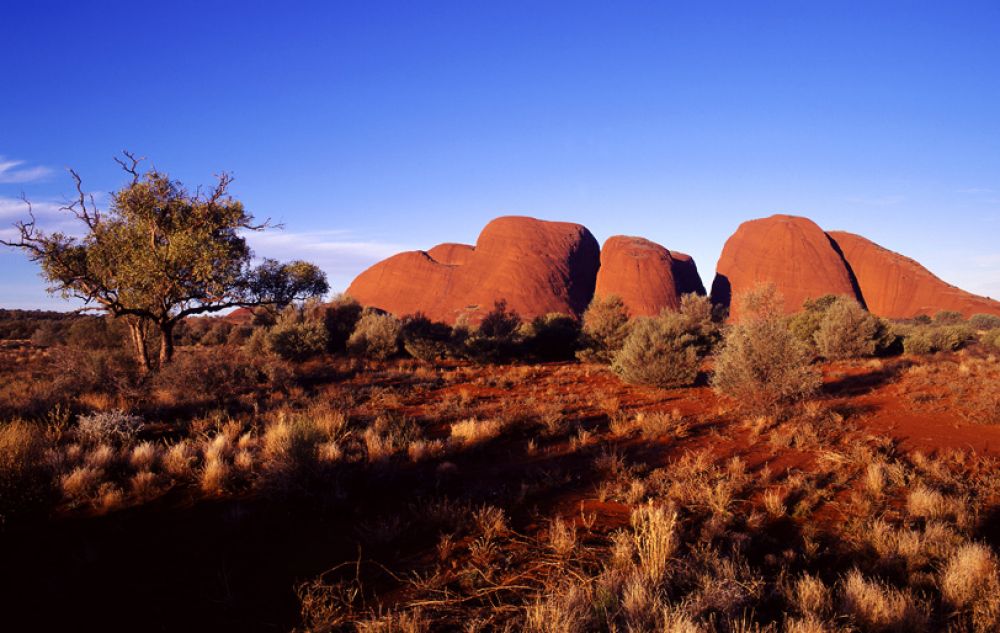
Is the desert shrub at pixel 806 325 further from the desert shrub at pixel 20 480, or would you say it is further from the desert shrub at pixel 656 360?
the desert shrub at pixel 20 480

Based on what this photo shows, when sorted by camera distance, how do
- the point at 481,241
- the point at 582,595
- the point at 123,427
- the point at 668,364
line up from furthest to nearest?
the point at 481,241 < the point at 668,364 < the point at 123,427 < the point at 582,595

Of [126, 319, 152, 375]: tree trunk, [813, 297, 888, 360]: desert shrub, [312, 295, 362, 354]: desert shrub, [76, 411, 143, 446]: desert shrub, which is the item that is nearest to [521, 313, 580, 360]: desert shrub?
[312, 295, 362, 354]: desert shrub

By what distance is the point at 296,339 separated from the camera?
58.6 feet

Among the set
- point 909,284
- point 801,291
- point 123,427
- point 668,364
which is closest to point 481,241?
point 801,291

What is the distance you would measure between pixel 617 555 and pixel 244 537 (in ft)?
10.4

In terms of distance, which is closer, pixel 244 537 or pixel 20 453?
pixel 244 537

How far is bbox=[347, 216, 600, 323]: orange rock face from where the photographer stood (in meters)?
59.0

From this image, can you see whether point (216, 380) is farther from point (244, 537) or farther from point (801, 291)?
point (801, 291)

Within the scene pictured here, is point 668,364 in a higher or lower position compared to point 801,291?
lower

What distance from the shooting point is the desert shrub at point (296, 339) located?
1730cm

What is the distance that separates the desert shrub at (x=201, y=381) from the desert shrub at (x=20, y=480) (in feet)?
14.9

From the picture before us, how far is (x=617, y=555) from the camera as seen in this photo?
3.55 metres

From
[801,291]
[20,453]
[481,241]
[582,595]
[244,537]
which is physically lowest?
[244,537]

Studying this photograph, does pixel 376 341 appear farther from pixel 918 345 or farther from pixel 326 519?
pixel 918 345
